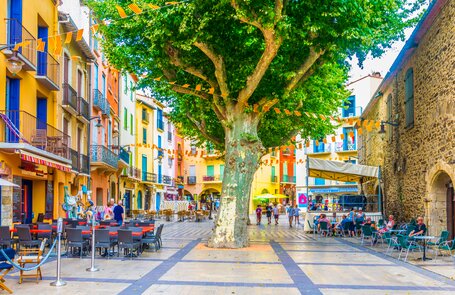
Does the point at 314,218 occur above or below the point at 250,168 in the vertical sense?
below


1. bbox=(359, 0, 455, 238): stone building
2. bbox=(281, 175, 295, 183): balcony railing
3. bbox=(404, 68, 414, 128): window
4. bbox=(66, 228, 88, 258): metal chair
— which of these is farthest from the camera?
bbox=(281, 175, 295, 183): balcony railing

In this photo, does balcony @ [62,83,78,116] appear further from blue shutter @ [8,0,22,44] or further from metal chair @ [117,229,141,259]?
Answer: metal chair @ [117,229,141,259]

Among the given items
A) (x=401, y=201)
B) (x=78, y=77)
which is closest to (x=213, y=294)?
(x=401, y=201)

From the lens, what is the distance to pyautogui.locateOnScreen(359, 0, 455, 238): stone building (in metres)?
15.6

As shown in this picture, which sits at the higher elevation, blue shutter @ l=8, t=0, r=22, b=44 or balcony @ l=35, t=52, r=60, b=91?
blue shutter @ l=8, t=0, r=22, b=44

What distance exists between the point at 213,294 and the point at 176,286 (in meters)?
0.99

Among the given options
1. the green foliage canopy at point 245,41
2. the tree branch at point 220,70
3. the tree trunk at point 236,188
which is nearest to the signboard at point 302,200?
the green foliage canopy at point 245,41

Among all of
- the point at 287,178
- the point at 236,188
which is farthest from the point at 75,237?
the point at 287,178

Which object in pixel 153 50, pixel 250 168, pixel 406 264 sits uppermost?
pixel 153 50

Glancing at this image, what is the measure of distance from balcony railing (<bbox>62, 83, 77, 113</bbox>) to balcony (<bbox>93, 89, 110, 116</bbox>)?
4552mm

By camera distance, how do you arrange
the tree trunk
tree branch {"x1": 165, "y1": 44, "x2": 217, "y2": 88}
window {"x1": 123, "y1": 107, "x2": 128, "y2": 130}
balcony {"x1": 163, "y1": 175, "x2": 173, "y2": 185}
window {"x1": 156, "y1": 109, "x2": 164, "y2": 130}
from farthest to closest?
balcony {"x1": 163, "y1": 175, "x2": 173, "y2": 185}, window {"x1": 156, "y1": 109, "x2": 164, "y2": 130}, window {"x1": 123, "y1": 107, "x2": 128, "y2": 130}, the tree trunk, tree branch {"x1": 165, "y1": 44, "x2": 217, "y2": 88}

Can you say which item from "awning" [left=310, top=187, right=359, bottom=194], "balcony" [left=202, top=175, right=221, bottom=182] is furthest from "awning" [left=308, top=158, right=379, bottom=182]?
"balcony" [left=202, top=175, right=221, bottom=182]

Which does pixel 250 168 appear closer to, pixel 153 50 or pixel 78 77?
pixel 153 50

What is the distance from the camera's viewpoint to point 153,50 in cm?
1592
